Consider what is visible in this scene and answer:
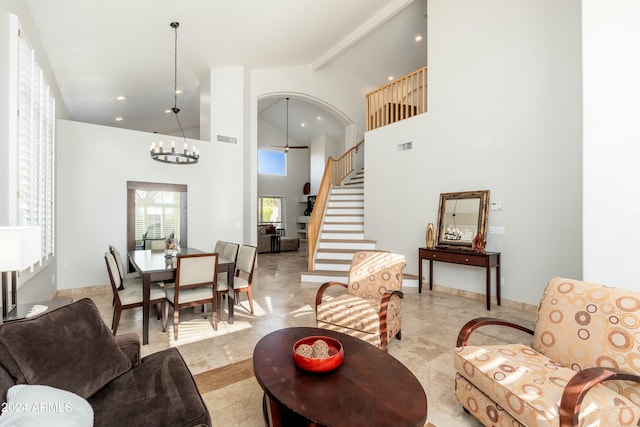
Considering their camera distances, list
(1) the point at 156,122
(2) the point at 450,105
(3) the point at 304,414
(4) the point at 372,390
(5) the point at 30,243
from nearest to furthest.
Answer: (3) the point at 304,414
(4) the point at 372,390
(5) the point at 30,243
(2) the point at 450,105
(1) the point at 156,122

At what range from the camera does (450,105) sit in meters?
5.07

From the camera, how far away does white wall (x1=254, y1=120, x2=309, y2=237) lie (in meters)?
13.1

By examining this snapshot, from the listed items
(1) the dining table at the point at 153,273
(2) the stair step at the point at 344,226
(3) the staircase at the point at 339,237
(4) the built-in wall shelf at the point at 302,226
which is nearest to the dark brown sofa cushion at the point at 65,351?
(1) the dining table at the point at 153,273

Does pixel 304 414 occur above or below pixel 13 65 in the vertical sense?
below

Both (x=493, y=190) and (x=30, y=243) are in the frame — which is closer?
(x=30, y=243)

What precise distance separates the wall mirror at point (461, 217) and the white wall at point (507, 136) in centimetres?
15

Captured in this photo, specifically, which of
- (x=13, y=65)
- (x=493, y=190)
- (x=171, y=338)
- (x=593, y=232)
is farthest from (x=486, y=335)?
(x=13, y=65)

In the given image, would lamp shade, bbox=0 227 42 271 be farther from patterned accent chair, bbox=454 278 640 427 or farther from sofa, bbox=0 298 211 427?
patterned accent chair, bbox=454 278 640 427

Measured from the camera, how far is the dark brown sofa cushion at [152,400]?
1.29m

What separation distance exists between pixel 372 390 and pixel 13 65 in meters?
3.91

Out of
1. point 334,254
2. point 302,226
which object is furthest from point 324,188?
point 302,226

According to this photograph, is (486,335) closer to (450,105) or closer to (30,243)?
(450,105)

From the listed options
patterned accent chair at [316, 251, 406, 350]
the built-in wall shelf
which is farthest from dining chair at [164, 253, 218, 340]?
the built-in wall shelf

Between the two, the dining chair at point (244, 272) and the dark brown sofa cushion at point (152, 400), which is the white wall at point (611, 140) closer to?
the dark brown sofa cushion at point (152, 400)
